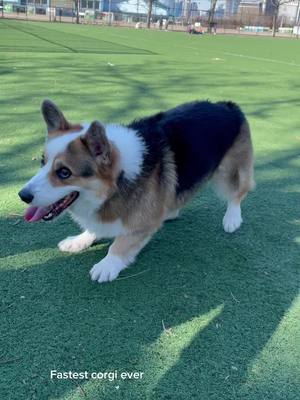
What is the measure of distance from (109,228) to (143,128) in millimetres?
622

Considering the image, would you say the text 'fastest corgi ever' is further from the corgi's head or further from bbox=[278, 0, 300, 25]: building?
bbox=[278, 0, 300, 25]: building

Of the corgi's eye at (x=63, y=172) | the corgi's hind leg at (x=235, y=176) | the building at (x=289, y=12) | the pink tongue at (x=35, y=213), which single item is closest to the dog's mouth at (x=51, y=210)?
the pink tongue at (x=35, y=213)

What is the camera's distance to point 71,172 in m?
2.00

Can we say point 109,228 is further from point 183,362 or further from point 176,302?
point 183,362

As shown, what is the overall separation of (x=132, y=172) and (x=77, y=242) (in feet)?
2.03

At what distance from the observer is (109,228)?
7.60 ft

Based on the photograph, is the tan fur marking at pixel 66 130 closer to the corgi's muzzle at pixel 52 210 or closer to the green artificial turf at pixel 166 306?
the corgi's muzzle at pixel 52 210

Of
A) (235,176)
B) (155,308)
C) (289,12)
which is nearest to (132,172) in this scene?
(155,308)

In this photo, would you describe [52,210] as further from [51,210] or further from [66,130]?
[66,130]

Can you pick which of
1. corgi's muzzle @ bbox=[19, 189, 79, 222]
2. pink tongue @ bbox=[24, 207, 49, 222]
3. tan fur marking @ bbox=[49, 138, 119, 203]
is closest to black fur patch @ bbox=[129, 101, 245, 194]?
tan fur marking @ bbox=[49, 138, 119, 203]

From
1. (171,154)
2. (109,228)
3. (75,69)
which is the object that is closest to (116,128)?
(171,154)

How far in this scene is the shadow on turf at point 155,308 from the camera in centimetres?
172

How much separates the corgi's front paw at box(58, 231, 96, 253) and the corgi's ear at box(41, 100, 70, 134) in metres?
0.69

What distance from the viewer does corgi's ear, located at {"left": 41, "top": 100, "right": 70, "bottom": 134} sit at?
216cm
